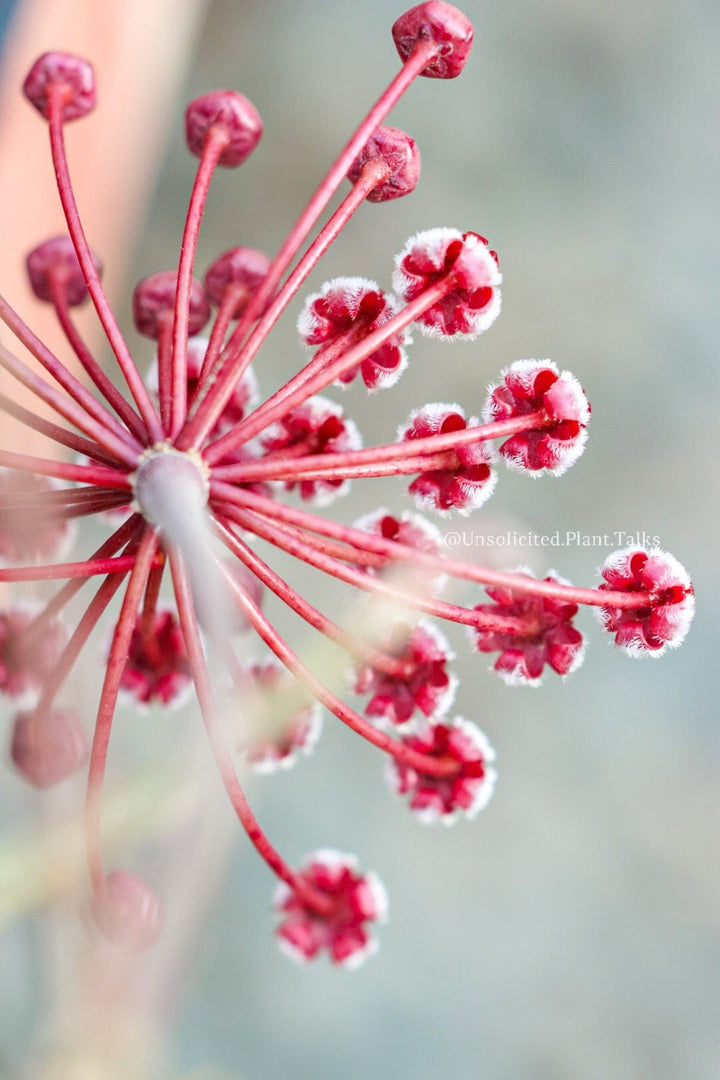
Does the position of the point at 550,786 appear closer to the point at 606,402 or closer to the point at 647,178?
the point at 606,402

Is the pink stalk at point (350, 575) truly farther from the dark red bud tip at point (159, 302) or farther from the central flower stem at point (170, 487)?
the dark red bud tip at point (159, 302)

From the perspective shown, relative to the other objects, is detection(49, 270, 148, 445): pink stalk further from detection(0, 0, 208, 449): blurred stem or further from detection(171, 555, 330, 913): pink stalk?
detection(0, 0, 208, 449): blurred stem

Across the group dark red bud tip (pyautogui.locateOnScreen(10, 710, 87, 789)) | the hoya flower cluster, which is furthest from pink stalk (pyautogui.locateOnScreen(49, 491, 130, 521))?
dark red bud tip (pyautogui.locateOnScreen(10, 710, 87, 789))

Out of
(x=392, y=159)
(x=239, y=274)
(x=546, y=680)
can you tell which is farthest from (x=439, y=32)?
(x=546, y=680)

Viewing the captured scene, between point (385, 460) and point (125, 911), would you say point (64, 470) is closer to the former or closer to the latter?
point (385, 460)

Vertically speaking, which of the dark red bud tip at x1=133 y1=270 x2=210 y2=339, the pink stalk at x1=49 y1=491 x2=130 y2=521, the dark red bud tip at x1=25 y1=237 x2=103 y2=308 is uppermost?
the dark red bud tip at x1=25 y1=237 x2=103 y2=308

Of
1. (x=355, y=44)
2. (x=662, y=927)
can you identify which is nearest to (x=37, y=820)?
(x=662, y=927)
